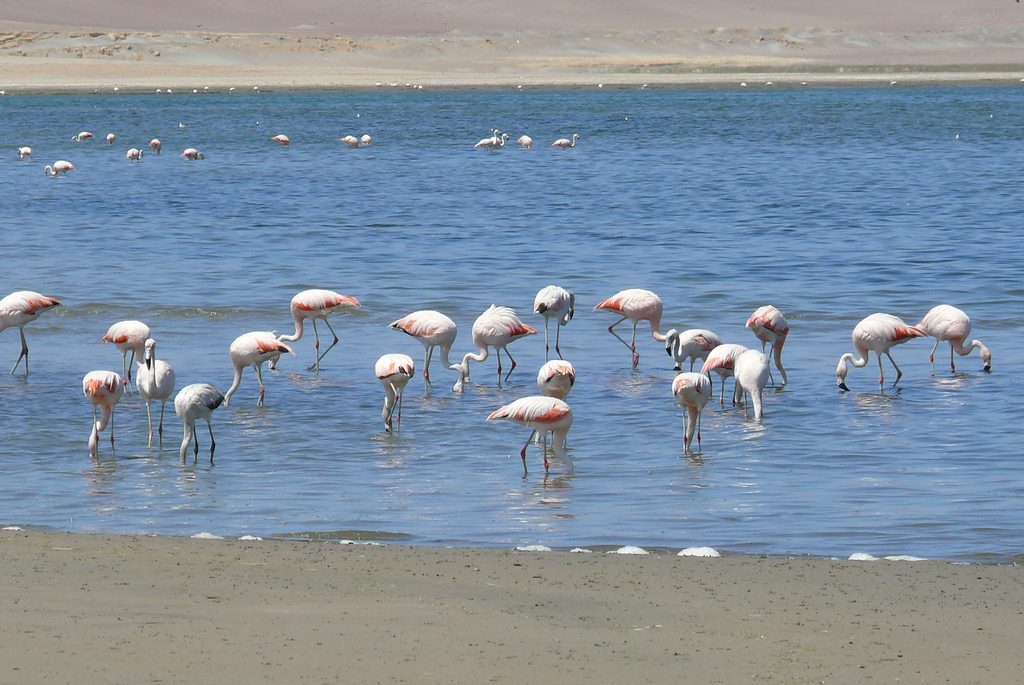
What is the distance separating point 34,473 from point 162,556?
8.62 ft

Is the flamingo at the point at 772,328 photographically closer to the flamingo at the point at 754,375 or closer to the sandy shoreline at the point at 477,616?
the flamingo at the point at 754,375

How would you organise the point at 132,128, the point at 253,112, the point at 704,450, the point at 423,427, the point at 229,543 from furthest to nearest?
the point at 253,112, the point at 132,128, the point at 423,427, the point at 704,450, the point at 229,543

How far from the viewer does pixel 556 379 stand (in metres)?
9.65

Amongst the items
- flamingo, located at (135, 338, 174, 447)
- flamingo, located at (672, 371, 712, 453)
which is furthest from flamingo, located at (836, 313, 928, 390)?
flamingo, located at (135, 338, 174, 447)

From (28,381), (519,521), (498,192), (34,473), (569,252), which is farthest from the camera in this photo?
(498,192)

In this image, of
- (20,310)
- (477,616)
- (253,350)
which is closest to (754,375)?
(253,350)

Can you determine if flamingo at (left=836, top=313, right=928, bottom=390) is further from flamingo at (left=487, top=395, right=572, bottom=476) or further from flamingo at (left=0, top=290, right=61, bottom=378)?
flamingo at (left=0, top=290, right=61, bottom=378)

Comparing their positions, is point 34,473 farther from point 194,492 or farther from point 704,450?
point 704,450

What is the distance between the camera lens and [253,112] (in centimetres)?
5209

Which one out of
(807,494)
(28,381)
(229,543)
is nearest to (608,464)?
(807,494)

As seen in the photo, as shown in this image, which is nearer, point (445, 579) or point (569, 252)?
point (445, 579)

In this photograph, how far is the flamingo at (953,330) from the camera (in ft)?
38.3

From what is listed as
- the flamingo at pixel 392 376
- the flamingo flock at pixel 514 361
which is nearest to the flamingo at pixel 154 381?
the flamingo flock at pixel 514 361

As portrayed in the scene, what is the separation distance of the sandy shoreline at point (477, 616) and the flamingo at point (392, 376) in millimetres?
3142
